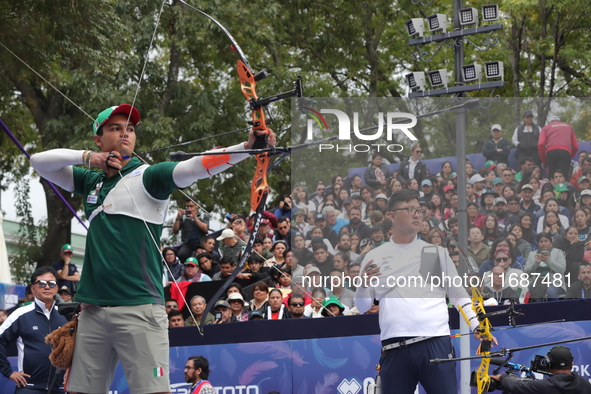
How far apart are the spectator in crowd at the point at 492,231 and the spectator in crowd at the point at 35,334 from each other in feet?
13.8

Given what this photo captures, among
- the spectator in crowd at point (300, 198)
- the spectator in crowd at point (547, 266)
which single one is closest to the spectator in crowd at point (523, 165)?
the spectator in crowd at point (547, 266)

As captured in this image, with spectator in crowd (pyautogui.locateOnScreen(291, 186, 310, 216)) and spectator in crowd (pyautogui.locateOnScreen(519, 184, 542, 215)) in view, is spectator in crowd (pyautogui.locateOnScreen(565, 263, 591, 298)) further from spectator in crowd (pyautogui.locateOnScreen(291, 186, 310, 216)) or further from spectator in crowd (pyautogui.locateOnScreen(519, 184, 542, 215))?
spectator in crowd (pyautogui.locateOnScreen(291, 186, 310, 216))

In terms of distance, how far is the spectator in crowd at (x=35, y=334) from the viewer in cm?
776

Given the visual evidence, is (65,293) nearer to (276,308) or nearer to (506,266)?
(276,308)

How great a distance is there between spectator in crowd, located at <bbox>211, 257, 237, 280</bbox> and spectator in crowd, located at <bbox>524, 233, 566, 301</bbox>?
14.4ft

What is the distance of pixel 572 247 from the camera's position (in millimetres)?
8180

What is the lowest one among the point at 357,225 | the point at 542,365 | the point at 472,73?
the point at 542,365

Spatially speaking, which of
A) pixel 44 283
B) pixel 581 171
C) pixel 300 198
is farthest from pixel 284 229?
pixel 581 171

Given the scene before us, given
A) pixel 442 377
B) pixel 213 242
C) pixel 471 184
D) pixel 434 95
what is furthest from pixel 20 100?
pixel 442 377

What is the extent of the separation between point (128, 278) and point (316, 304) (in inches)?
205

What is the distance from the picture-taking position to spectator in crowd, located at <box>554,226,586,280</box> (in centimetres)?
816

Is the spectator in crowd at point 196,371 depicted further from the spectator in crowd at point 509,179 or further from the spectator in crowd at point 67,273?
the spectator in crowd at point 67,273

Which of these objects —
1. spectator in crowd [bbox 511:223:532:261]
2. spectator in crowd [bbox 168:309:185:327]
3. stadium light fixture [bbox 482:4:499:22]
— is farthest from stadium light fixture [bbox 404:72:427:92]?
spectator in crowd [bbox 168:309:185:327]

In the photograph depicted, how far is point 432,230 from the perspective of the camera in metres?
8.17
